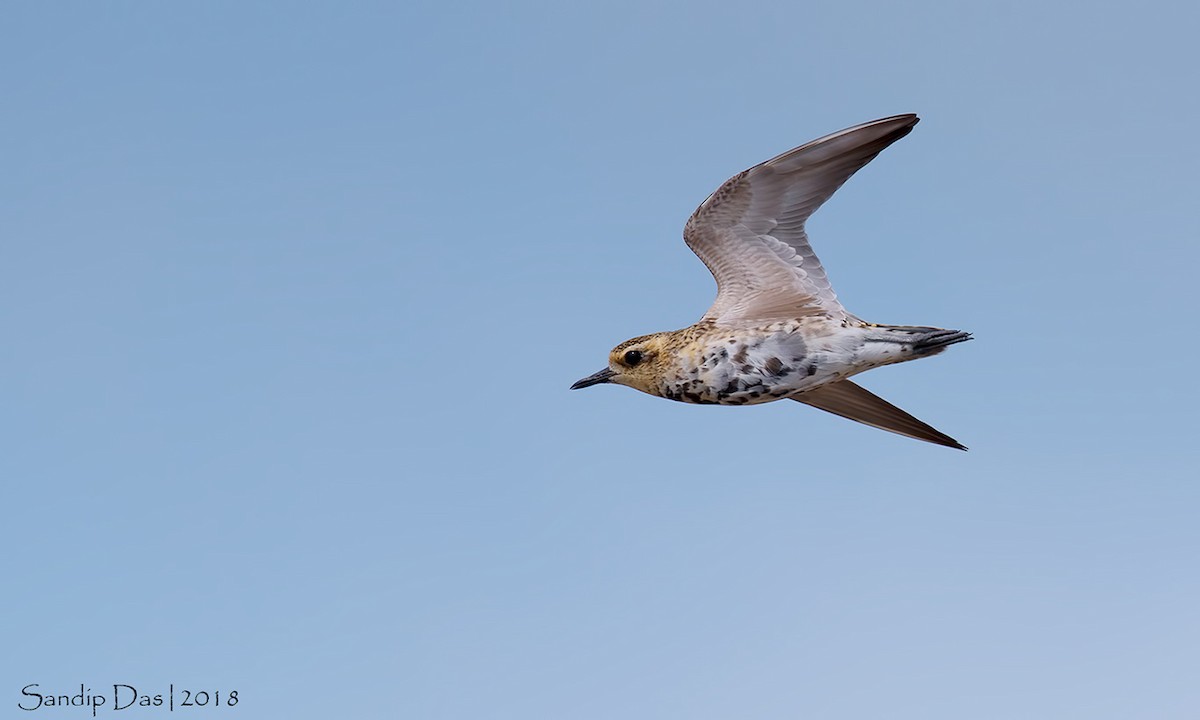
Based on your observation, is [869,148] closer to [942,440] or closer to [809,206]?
[809,206]

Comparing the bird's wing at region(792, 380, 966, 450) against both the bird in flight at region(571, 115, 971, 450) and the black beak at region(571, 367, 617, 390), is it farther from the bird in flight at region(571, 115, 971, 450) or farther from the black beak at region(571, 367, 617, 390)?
the black beak at region(571, 367, 617, 390)

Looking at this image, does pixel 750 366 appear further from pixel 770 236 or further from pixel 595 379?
pixel 595 379

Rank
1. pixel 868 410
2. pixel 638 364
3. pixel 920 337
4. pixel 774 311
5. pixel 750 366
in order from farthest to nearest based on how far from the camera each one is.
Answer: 1. pixel 868 410
2. pixel 638 364
3. pixel 774 311
4. pixel 750 366
5. pixel 920 337

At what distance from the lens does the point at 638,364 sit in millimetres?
14766

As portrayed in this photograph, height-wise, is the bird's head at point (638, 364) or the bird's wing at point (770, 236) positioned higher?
the bird's wing at point (770, 236)

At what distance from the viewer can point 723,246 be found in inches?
560

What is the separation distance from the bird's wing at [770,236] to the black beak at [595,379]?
1520mm

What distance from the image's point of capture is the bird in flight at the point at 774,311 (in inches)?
522

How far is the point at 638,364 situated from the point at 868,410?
9.84 ft

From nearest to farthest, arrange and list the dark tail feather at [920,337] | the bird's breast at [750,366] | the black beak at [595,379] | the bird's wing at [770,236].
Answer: the dark tail feather at [920,337]
the bird's wing at [770,236]
the bird's breast at [750,366]
the black beak at [595,379]

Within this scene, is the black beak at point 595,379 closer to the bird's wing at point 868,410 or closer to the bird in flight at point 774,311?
the bird in flight at point 774,311

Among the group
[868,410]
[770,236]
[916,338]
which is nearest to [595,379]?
[770,236]

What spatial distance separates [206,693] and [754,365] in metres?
7.79

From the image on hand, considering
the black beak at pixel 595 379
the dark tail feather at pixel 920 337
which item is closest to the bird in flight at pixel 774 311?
the dark tail feather at pixel 920 337
